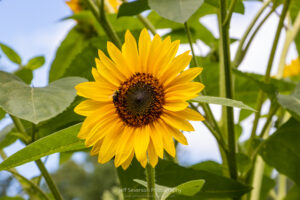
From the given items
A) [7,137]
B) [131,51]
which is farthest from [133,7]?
[7,137]

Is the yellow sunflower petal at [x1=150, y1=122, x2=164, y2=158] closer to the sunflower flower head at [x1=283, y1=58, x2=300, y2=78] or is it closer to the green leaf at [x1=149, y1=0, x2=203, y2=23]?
the green leaf at [x1=149, y1=0, x2=203, y2=23]

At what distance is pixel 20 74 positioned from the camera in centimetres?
57

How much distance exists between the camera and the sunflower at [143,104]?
1.06ft

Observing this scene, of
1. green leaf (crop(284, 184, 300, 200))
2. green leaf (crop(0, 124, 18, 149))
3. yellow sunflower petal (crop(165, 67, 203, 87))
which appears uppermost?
yellow sunflower petal (crop(165, 67, 203, 87))

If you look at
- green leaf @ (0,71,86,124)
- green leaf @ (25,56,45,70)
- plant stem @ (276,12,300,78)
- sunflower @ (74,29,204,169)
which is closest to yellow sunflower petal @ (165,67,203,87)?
sunflower @ (74,29,204,169)

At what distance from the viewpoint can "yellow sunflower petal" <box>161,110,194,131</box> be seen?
32 centimetres

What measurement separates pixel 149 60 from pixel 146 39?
0.02 meters

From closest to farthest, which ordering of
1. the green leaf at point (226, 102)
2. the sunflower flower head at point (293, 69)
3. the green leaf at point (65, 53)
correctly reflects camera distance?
1. the green leaf at point (226, 102)
2. the green leaf at point (65, 53)
3. the sunflower flower head at point (293, 69)

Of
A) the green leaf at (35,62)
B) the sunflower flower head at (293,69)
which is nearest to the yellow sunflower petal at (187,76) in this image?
the green leaf at (35,62)

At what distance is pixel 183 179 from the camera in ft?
1.53

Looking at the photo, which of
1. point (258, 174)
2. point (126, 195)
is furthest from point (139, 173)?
point (258, 174)

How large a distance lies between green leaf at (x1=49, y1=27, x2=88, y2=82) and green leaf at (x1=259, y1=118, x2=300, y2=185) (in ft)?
1.16

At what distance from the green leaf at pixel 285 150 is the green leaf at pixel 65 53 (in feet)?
1.16

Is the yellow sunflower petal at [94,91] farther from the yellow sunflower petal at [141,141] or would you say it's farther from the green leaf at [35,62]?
the green leaf at [35,62]
